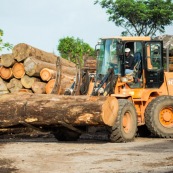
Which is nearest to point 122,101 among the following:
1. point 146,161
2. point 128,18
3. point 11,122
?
point 11,122

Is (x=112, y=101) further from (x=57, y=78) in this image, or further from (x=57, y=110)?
(x=57, y=78)

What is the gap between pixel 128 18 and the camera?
53.5m

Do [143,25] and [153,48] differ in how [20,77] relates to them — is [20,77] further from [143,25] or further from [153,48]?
[143,25]

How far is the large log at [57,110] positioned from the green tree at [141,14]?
Result: 36.5m

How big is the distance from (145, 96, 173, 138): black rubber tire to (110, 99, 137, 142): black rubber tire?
34.9 inches

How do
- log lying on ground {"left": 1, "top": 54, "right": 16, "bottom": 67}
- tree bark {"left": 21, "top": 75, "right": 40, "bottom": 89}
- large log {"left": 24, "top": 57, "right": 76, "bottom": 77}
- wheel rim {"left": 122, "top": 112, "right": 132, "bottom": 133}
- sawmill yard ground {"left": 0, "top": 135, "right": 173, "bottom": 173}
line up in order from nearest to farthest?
sawmill yard ground {"left": 0, "top": 135, "right": 173, "bottom": 173}, wheel rim {"left": 122, "top": 112, "right": 132, "bottom": 133}, large log {"left": 24, "top": 57, "right": 76, "bottom": 77}, tree bark {"left": 21, "top": 75, "right": 40, "bottom": 89}, log lying on ground {"left": 1, "top": 54, "right": 16, "bottom": 67}

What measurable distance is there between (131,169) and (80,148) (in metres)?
3.96

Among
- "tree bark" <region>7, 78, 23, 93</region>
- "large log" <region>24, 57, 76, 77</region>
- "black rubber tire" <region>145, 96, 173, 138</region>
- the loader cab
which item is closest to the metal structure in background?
the loader cab

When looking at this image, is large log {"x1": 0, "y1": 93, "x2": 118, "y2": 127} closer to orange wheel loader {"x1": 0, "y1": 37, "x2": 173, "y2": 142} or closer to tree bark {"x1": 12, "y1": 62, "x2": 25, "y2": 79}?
orange wheel loader {"x1": 0, "y1": 37, "x2": 173, "y2": 142}

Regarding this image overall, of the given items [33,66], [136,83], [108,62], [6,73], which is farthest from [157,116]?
[6,73]

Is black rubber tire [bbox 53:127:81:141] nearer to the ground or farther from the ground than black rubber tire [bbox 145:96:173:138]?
nearer to the ground

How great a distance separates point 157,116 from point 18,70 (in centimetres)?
885

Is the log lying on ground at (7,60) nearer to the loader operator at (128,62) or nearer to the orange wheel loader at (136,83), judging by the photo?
the orange wheel loader at (136,83)

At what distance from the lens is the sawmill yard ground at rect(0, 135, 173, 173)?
34.9 feet
